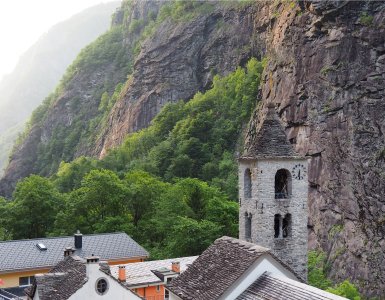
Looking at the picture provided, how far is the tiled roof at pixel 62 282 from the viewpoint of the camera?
2392 cm

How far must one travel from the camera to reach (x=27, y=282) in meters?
39.2

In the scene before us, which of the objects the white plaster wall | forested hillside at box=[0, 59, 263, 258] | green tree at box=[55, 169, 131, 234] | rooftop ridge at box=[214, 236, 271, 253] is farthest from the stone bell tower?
green tree at box=[55, 169, 131, 234]

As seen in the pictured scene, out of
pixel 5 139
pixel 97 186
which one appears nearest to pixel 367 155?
pixel 97 186

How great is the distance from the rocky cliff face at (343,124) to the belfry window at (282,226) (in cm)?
2618

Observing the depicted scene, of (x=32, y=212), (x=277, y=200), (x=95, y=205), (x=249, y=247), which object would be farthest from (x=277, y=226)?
(x=32, y=212)

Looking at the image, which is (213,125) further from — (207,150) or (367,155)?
(367,155)

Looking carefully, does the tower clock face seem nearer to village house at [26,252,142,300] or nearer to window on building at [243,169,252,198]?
window on building at [243,169,252,198]

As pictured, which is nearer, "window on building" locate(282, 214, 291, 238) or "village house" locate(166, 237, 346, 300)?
"village house" locate(166, 237, 346, 300)

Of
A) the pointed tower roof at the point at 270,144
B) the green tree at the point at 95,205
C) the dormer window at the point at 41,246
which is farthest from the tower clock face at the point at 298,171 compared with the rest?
the green tree at the point at 95,205

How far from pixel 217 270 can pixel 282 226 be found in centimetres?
475

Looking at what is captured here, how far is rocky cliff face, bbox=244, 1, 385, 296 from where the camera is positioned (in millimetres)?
51812

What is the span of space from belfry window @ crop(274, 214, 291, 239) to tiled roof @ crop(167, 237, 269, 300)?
284 cm

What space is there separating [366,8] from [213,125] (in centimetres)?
3494

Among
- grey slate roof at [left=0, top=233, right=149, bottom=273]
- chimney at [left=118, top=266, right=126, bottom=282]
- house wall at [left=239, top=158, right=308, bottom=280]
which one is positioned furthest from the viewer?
A: grey slate roof at [left=0, top=233, right=149, bottom=273]
